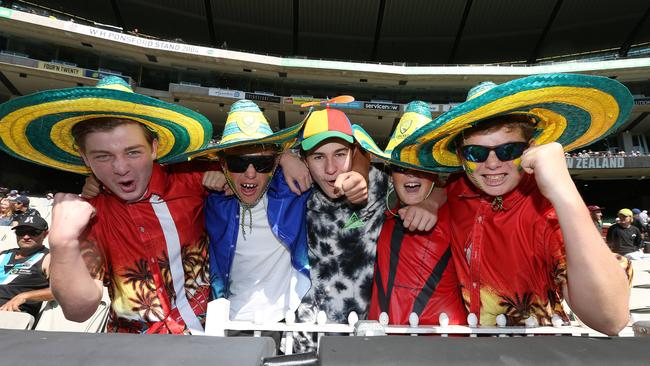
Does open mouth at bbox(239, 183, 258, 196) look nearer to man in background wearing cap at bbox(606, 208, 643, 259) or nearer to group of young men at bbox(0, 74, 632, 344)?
group of young men at bbox(0, 74, 632, 344)

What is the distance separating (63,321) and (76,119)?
3078 mm

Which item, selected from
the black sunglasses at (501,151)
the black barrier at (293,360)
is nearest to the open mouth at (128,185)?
the black barrier at (293,360)

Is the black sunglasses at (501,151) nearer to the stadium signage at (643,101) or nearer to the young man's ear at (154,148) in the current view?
the young man's ear at (154,148)

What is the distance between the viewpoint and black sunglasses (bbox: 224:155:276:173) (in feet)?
7.60

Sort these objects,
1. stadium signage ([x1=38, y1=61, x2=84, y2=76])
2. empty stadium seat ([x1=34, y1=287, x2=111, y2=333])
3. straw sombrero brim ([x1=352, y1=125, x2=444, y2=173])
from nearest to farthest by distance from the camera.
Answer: straw sombrero brim ([x1=352, y1=125, x2=444, y2=173]), empty stadium seat ([x1=34, y1=287, x2=111, y2=333]), stadium signage ([x1=38, y1=61, x2=84, y2=76])

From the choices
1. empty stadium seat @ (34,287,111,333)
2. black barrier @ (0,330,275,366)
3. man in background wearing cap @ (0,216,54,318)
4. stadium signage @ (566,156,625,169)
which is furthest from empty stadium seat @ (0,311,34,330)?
stadium signage @ (566,156,625,169)

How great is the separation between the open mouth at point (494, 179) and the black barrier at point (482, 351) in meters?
1.10

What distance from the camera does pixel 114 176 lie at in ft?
7.06

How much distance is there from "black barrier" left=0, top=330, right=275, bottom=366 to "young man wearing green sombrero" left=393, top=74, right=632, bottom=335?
1210mm

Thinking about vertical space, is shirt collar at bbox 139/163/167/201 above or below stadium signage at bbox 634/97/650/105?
below

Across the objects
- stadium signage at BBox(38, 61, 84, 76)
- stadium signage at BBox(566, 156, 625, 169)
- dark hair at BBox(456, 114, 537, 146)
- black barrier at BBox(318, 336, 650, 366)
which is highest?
stadium signage at BBox(38, 61, 84, 76)

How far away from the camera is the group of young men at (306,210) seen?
1.82 meters

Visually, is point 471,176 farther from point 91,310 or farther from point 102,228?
point 102,228

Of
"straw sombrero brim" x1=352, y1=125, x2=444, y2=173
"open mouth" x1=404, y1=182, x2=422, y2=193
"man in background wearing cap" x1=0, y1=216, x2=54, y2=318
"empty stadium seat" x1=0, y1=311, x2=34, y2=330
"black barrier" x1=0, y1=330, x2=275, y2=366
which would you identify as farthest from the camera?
"man in background wearing cap" x1=0, y1=216, x2=54, y2=318
